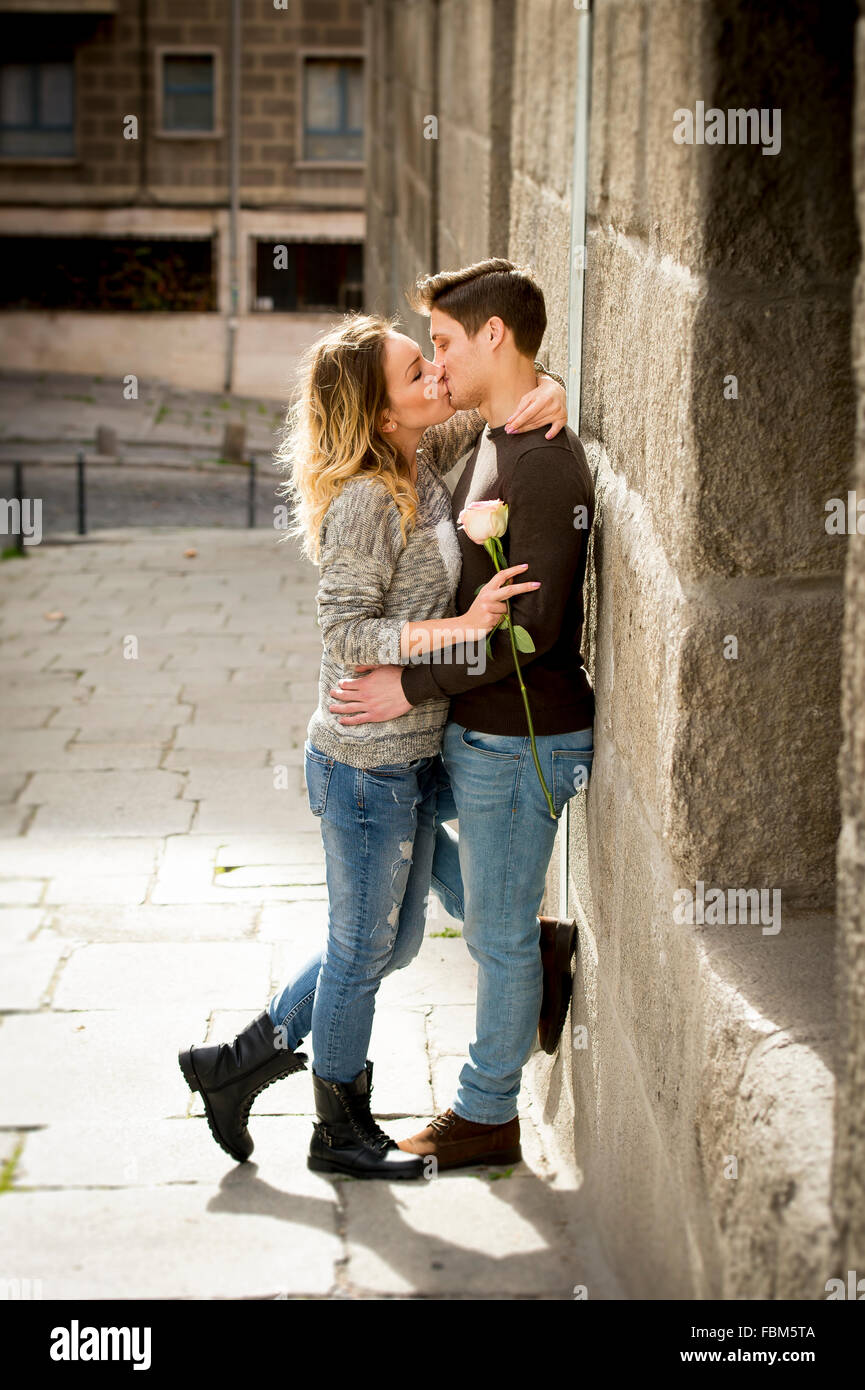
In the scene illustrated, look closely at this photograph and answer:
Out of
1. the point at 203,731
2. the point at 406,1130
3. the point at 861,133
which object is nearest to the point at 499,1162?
the point at 406,1130

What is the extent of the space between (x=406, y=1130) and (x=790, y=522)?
197 centimetres

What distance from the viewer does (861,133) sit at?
4.33ft

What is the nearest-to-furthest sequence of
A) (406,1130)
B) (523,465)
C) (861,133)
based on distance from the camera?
(861,133)
(523,465)
(406,1130)

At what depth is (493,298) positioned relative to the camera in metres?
2.87

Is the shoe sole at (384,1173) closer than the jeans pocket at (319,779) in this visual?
No

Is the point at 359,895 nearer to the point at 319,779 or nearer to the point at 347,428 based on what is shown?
the point at 319,779

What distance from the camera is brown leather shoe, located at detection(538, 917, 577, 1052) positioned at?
3.15 metres

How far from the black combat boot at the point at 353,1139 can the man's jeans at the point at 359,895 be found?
37 mm

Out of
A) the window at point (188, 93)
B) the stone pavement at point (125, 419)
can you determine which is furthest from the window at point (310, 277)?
the window at point (188, 93)

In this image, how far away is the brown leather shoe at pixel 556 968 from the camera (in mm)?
3146

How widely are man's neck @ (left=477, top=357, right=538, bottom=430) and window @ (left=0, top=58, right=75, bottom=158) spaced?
980 inches

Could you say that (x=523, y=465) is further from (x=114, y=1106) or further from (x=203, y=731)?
(x=203, y=731)

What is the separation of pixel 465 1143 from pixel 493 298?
1.74 m

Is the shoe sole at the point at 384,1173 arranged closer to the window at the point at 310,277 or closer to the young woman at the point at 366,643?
the young woman at the point at 366,643
